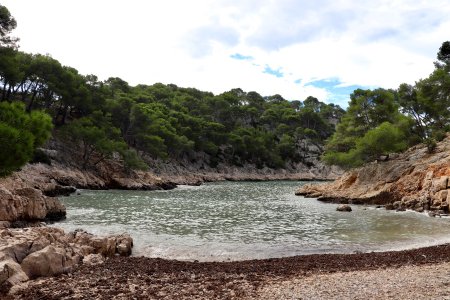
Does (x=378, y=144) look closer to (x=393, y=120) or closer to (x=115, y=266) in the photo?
(x=393, y=120)

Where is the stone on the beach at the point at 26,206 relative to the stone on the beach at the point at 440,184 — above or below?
below

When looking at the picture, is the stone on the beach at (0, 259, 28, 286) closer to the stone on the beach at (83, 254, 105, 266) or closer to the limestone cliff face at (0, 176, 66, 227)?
the stone on the beach at (83, 254, 105, 266)

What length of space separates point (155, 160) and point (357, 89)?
4906 cm

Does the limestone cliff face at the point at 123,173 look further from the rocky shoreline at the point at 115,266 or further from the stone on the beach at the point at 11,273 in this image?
the stone on the beach at the point at 11,273

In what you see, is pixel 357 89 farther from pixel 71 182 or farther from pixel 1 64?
pixel 1 64

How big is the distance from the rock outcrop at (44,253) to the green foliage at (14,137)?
17.3 feet

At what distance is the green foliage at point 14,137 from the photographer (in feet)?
61.8

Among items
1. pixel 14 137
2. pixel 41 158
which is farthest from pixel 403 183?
pixel 41 158

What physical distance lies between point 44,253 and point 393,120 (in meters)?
57.3

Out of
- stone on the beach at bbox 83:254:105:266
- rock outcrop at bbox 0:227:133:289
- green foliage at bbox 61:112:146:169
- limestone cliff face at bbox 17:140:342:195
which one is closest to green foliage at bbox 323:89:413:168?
limestone cliff face at bbox 17:140:342:195

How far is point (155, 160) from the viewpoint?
289ft

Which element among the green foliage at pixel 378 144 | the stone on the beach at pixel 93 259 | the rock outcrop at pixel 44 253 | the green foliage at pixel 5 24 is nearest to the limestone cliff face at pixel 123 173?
the green foliage at pixel 5 24

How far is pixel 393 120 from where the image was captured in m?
58.2

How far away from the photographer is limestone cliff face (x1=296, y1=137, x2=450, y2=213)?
34.3m
